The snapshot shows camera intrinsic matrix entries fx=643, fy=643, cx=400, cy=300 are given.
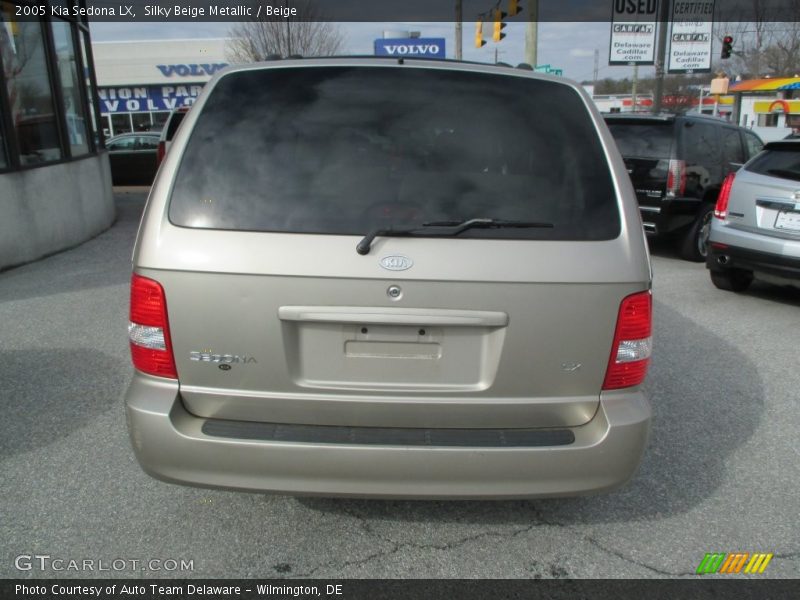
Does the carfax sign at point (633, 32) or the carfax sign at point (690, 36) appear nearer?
the carfax sign at point (633, 32)

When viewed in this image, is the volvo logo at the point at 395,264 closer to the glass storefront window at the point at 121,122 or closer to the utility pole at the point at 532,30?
the utility pole at the point at 532,30

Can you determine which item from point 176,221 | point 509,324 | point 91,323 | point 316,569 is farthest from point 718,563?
point 91,323

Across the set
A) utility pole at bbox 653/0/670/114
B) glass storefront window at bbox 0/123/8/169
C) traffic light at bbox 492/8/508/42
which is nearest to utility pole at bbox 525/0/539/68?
traffic light at bbox 492/8/508/42

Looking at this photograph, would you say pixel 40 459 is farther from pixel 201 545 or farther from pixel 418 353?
pixel 418 353

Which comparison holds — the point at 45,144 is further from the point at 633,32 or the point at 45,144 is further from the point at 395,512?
the point at 633,32

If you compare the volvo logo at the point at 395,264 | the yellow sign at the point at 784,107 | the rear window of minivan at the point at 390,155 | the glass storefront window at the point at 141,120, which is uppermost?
the rear window of minivan at the point at 390,155

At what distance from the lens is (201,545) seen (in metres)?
2.74

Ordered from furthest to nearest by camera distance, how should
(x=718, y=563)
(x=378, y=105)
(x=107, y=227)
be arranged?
1. (x=107, y=227)
2. (x=718, y=563)
3. (x=378, y=105)

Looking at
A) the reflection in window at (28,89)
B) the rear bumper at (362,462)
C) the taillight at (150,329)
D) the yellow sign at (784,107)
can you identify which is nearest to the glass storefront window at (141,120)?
the reflection in window at (28,89)

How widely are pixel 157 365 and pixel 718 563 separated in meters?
2.42

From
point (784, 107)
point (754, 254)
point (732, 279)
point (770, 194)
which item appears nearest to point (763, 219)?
point (770, 194)

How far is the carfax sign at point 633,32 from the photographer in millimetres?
19844

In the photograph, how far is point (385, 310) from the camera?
7.41 feet

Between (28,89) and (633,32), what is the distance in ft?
59.5
